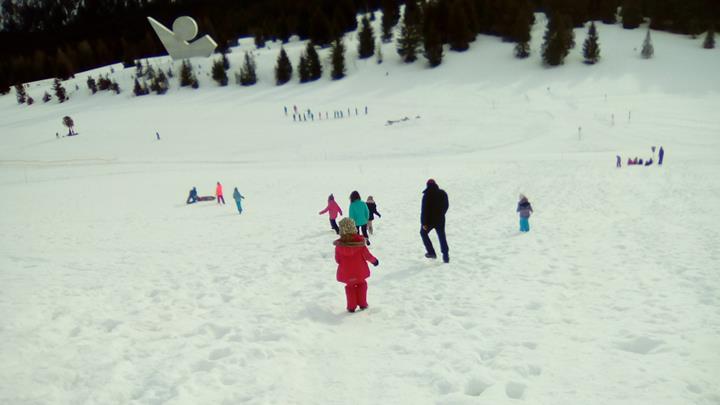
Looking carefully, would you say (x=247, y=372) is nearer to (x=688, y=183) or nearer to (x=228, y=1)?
(x=688, y=183)

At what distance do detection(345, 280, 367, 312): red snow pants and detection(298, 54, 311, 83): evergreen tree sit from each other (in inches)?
2605

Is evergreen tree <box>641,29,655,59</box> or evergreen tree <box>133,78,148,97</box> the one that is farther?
evergreen tree <box>133,78,148,97</box>

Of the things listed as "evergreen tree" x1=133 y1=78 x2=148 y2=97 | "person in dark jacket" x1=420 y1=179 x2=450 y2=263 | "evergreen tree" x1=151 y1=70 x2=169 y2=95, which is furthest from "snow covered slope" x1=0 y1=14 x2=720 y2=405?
"evergreen tree" x1=133 y1=78 x2=148 y2=97

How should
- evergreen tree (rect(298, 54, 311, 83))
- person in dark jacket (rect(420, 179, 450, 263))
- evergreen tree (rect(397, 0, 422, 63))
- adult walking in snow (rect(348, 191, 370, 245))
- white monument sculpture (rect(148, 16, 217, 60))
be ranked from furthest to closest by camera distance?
white monument sculpture (rect(148, 16, 217, 60))
evergreen tree (rect(298, 54, 311, 83))
evergreen tree (rect(397, 0, 422, 63))
adult walking in snow (rect(348, 191, 370, 245))
person in dark jacket (rect(420, 179, 450, 263))

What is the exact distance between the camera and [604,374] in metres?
4.29

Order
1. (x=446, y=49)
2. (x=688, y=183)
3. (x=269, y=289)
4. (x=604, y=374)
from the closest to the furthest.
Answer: (x=604, y=374), (x=269, y=289), (x=688, y=183), (x=446, y=49)

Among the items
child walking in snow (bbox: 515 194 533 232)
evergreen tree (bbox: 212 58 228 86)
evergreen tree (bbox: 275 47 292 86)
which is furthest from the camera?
evergreen tree (bbox: 212 58 228 86)

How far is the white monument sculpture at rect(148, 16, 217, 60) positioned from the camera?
75900 mm

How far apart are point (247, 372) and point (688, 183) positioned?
18.6 meters

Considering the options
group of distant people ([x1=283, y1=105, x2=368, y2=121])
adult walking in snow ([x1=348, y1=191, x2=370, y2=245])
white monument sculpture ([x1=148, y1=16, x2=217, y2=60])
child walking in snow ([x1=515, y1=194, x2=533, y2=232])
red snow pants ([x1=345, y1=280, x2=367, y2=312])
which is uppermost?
white monument sculpture ([x1=148, y1=16, x2=217, y2=60])

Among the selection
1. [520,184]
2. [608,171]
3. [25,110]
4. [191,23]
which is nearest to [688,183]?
[608,171]

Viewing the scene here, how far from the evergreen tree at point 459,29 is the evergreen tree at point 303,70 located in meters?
24.0

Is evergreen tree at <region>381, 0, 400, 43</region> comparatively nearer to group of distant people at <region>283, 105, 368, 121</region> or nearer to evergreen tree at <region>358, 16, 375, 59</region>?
evergreen tree at <region>358, 16, 375, 59</region>

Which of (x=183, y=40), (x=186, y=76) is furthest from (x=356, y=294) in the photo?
(x=183, y=40)
